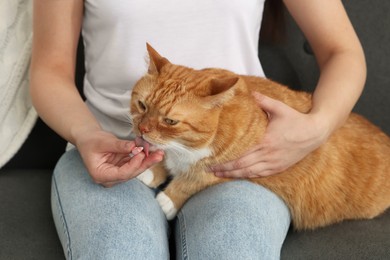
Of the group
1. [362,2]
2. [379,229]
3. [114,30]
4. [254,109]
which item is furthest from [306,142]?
[362,2]

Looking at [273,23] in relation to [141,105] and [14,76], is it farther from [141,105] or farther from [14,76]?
[14,76]

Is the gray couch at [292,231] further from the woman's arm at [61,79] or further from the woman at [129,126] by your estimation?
the woman's arm at [61,79]

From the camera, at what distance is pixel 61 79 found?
4.11 feet

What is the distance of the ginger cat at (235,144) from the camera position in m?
1.02

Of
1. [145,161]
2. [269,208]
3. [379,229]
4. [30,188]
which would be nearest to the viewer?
[145,161]

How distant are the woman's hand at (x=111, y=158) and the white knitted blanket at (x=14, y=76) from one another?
0.46 metres

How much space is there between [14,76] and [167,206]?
626mm

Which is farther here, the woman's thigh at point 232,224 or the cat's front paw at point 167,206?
the cat's front paw at point 167,206

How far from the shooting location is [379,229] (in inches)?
47.1

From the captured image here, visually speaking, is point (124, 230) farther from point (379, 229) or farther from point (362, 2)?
point (362, 2)

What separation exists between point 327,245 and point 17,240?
28.2 inches

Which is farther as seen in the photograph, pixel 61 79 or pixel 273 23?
pixel 273 23

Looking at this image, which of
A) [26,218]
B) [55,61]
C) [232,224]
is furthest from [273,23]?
[26,218]

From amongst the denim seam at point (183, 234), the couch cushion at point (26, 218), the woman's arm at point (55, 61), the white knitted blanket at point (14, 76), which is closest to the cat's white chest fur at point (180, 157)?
the denim seam at point (183, 234)
